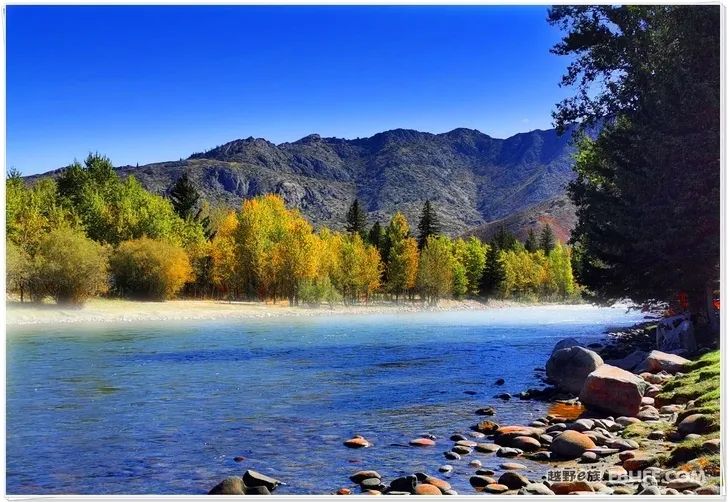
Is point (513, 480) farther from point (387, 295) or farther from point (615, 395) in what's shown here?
point (387, 295)

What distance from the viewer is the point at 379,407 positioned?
41.7 feet

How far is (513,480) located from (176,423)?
19.5 feet

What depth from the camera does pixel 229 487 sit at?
7625mm

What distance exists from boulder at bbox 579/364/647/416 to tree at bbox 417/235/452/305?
54174 mm

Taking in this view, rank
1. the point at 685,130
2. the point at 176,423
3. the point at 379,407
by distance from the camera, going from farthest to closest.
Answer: the point at 685,130 → the point at 379,407 → the point at 176,423

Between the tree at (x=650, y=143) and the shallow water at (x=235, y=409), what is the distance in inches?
160

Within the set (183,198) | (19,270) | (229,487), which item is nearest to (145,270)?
(19,270)

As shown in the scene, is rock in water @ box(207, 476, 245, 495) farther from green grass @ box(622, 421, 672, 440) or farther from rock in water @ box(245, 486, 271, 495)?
green grass @ box(622, 421, 672, 440)

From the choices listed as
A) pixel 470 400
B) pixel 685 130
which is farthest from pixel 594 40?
pixel 470 400

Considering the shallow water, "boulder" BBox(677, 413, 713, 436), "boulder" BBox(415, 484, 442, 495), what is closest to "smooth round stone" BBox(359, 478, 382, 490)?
the shallow water

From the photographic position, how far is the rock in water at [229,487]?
7613mm

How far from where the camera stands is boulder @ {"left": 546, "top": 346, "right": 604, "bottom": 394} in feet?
45.8

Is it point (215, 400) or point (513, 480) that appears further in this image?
point (215, 400)

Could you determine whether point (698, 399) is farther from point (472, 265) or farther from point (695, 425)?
point (472, 265)
